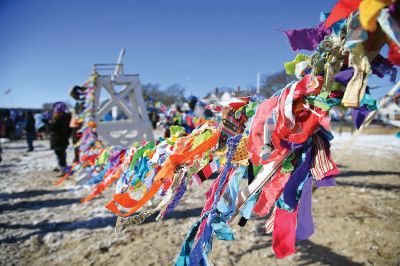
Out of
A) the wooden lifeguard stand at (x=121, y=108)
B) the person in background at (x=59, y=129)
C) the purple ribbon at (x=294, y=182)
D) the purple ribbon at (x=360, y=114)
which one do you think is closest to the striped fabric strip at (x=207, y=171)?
the purple ribbon at (x=294, y=182)

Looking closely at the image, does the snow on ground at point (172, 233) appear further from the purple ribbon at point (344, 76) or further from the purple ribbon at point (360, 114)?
the purple ribbon at point (344, 76)

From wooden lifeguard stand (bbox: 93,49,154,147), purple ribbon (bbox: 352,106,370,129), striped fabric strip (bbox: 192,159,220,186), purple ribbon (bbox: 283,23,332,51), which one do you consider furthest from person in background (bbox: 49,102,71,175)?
purple ribbon (bbox: 352,106,370,129)

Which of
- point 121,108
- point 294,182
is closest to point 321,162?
point 294,182

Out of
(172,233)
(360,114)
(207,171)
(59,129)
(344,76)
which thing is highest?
(344,76)

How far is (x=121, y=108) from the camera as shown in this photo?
5746mm

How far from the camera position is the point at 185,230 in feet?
10.3

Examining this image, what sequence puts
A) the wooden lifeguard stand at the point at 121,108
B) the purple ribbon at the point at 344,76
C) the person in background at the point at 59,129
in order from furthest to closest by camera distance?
1. the person in background at the point at 59,129
2. the wooden lifeguard stand at the point at 121,108
3. the purple ribbon at the point at 344,76

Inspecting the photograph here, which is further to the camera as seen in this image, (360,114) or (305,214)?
(305,214)

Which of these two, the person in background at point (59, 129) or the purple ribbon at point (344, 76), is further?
the person in background at point (59, 129)

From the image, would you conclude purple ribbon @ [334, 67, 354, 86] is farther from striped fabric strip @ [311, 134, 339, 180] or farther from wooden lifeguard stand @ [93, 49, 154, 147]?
wooden lifeguard stand @ [93, 49, 154, 147]

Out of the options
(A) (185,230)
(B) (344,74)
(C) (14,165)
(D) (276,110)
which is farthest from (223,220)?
(C) (14,165)

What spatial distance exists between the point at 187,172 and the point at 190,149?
0.13 metres

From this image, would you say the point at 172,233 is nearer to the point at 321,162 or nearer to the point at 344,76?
the point at 321,162

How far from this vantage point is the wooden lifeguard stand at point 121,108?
5344 millimetres
